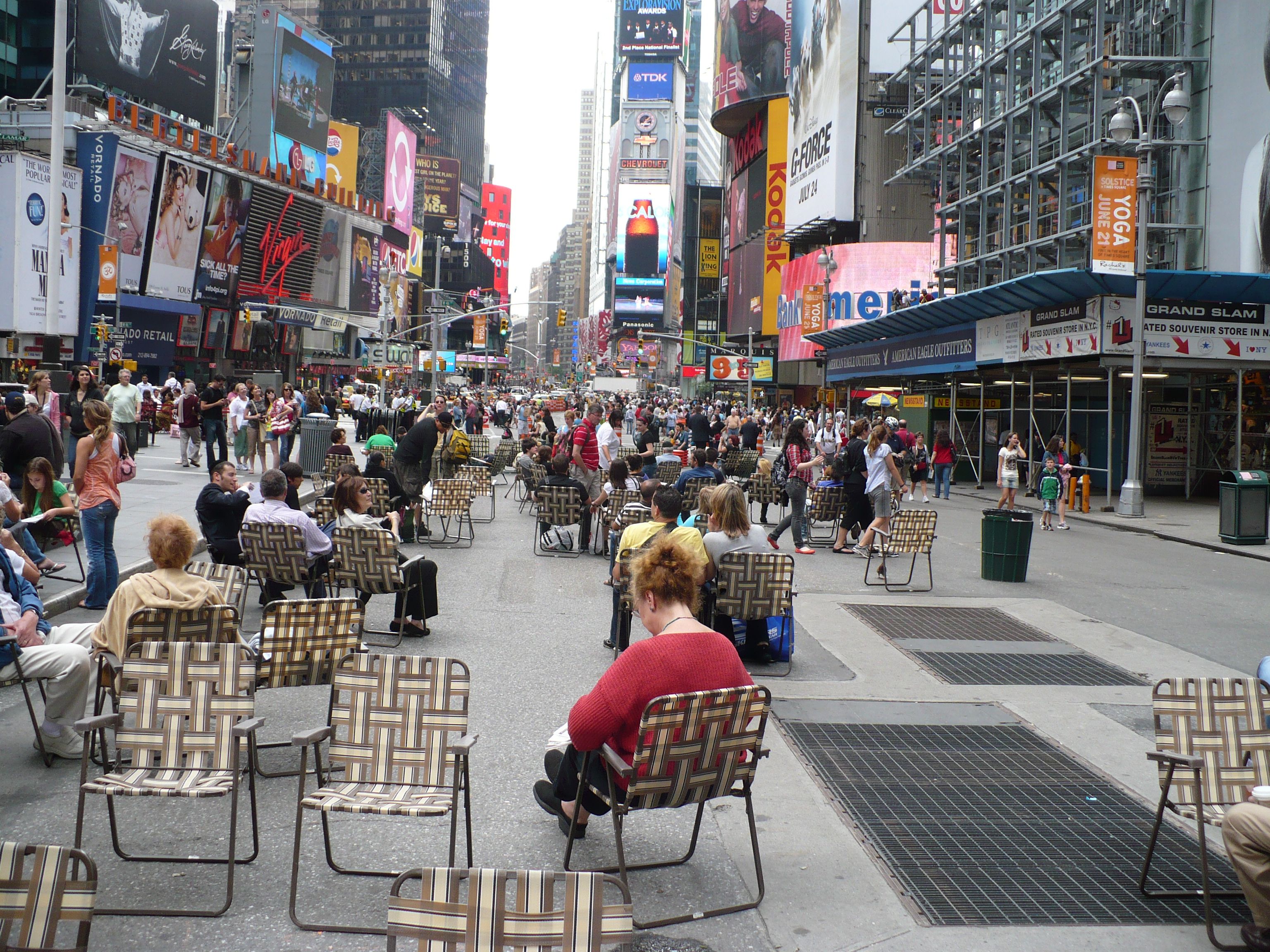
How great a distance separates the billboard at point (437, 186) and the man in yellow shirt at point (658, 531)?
513 ft

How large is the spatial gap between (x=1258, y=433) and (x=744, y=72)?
71.2 metres

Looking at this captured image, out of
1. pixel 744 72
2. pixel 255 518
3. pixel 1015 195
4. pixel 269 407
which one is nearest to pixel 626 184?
pixel 744 72

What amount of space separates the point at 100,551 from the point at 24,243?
32.4 m

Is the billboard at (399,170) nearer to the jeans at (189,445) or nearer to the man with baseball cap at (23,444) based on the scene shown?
the jeans at (189,445)

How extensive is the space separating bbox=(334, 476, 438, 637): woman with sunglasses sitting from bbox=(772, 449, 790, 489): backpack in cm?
737

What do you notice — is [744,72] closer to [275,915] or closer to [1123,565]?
[1123,565]

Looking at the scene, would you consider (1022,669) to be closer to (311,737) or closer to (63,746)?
(311,737)

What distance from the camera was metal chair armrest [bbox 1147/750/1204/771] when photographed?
429cm

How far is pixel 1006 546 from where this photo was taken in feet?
44.1

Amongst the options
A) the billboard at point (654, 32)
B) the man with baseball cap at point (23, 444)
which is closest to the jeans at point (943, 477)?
the man with baseball cap at point (23, 444)

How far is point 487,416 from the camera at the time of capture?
6056 cm

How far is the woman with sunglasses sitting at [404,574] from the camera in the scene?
9.20m

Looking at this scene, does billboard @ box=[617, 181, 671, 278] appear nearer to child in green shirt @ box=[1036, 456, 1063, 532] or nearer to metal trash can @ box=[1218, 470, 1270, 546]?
child in green shirt @ box=[1036, 456, 1063, 532]

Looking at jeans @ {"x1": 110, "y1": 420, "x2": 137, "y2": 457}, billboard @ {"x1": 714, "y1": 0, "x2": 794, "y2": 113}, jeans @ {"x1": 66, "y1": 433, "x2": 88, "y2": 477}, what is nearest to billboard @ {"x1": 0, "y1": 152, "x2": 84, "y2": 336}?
jeans @ {"x1": 110, "y1": 420, "x2": 137, "y2": 457}
